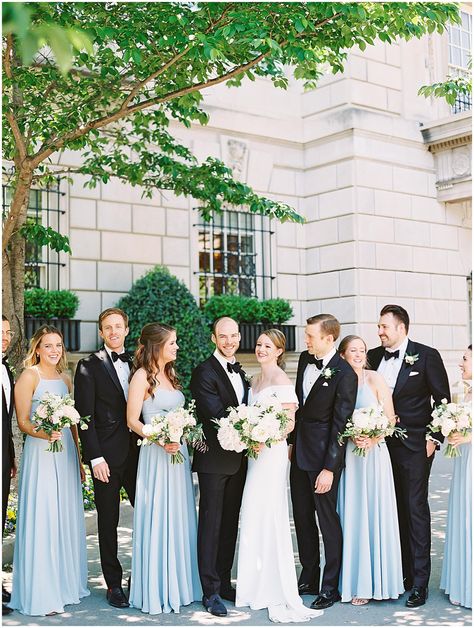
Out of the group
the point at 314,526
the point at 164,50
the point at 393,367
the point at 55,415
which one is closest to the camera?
the point at 55,415

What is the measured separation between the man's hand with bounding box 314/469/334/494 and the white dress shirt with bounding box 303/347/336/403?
0.62 m

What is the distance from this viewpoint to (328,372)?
6008 millimetres

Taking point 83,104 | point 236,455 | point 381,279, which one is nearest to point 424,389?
point 236,455

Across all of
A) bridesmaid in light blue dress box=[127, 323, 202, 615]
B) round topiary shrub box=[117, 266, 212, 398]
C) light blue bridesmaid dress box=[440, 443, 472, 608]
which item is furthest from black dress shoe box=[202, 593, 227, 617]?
round topiary shrub box=[117, 266, 212, 398]

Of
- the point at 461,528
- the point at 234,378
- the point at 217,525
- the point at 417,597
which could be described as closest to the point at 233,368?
the point at 234,378

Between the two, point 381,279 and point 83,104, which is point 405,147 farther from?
point 83,104

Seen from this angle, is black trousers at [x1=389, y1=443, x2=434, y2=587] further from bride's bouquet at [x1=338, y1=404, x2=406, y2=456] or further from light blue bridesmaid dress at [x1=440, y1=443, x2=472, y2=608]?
bride's bouquet at [x1=338, y1=404, x2=406, y2=456]

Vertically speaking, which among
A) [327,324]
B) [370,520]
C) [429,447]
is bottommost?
[370,520]

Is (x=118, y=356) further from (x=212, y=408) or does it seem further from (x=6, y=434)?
(x=6, y=434)

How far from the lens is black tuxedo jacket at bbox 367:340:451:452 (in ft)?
20.7

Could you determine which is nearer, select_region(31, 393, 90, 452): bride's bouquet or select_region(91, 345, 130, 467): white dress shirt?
select_region(31, 393, 90, 452): bride's bouquet

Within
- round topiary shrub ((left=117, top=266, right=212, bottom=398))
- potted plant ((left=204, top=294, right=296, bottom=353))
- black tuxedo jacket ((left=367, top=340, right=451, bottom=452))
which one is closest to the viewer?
black tuxedo jacket ((left=367, top=340, right=451, bottom=452))

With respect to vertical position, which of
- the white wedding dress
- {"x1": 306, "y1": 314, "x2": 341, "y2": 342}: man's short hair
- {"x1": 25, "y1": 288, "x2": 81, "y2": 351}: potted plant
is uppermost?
{"x1": 25, "y1": 288, "x2": 81, "y2": 351}: potted plant

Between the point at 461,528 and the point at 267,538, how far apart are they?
1.49m
